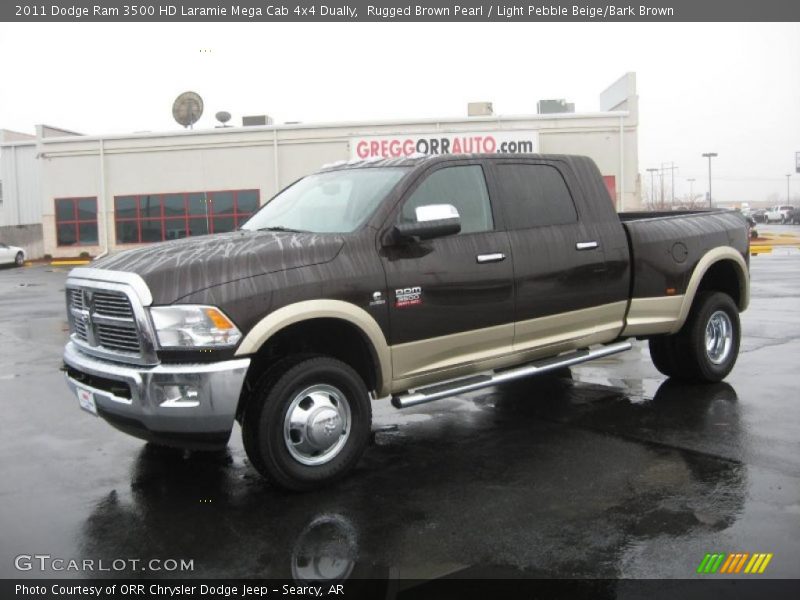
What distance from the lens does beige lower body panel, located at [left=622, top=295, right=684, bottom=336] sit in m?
6.67

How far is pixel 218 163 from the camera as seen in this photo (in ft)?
108

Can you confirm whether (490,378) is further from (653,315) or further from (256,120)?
(256,120)

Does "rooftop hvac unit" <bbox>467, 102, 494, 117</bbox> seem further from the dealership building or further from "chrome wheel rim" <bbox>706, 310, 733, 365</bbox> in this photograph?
"chrome wheel rim" <bbox>706, 310, 733, 365</bbox>

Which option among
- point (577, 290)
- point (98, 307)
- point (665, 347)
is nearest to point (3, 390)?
point (98, 307)

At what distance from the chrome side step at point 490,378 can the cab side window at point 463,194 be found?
41.8 inches

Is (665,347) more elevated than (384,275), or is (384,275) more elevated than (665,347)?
(384,275)

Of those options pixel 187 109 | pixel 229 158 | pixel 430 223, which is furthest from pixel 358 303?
pixel 187 109

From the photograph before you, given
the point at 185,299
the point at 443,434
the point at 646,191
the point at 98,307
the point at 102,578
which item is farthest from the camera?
the point at 646,191

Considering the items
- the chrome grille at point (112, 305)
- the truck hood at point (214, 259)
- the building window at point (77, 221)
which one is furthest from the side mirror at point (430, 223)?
the building window at point (77, 221)

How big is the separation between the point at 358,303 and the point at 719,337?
4187mm

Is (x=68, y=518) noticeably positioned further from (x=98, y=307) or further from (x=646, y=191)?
(x=646, y=191)

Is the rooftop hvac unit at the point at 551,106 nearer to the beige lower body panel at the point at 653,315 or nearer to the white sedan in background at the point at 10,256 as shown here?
the white sedan in background at the point at 10,256

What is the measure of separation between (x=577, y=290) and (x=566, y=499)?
2025mm

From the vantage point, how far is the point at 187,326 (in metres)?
4.41
